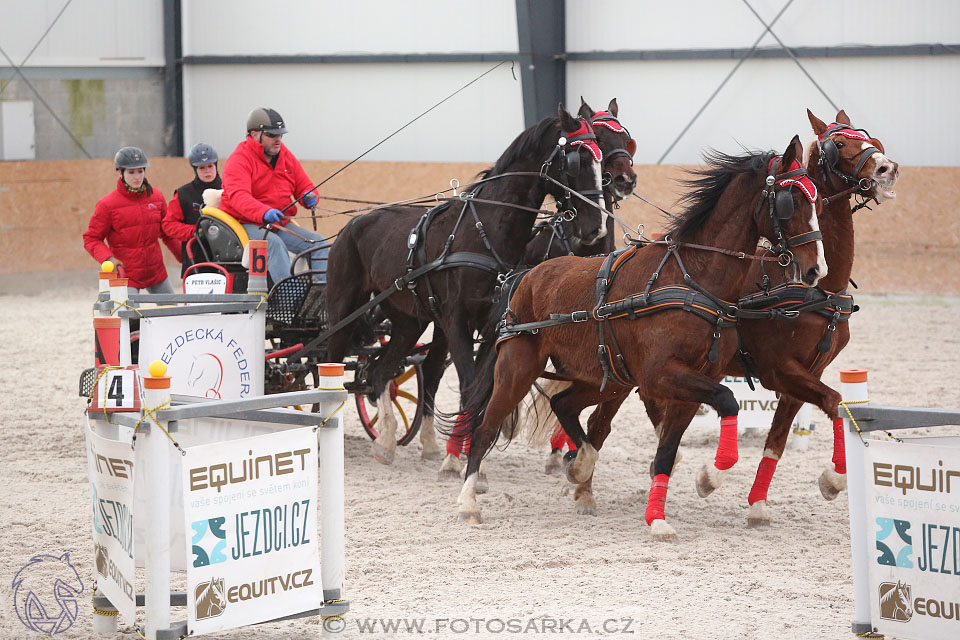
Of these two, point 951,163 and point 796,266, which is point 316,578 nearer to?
point 796,266

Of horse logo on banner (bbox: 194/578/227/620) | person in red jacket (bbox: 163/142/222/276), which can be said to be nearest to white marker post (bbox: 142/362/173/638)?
horse logo on banner (bbox: 194/578/227/620)

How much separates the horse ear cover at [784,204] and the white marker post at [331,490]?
6.75 feet

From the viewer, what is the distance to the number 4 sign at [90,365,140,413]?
348cm

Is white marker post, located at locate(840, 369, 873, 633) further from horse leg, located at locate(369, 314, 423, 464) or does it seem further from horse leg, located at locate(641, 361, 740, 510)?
horse leg, located at locate(369, 314, 423, 464)

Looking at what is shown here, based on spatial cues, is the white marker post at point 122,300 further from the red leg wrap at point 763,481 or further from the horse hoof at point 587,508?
the red leg wrap at point 763,481

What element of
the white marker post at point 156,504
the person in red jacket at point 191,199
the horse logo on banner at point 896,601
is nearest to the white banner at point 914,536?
the horse logo on banner at point 896,601

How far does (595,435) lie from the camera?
575 cm

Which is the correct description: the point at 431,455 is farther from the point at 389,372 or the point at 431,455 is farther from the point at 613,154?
the point at 613,154

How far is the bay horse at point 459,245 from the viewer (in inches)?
225

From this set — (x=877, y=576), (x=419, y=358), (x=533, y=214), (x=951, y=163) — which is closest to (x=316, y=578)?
(x=877, y=576)

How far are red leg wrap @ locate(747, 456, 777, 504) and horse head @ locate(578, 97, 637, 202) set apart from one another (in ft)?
5.24

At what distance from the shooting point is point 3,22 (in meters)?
14.6

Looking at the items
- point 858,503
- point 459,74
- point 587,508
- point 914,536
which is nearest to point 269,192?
point 587,508

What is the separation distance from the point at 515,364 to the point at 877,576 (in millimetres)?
2297
